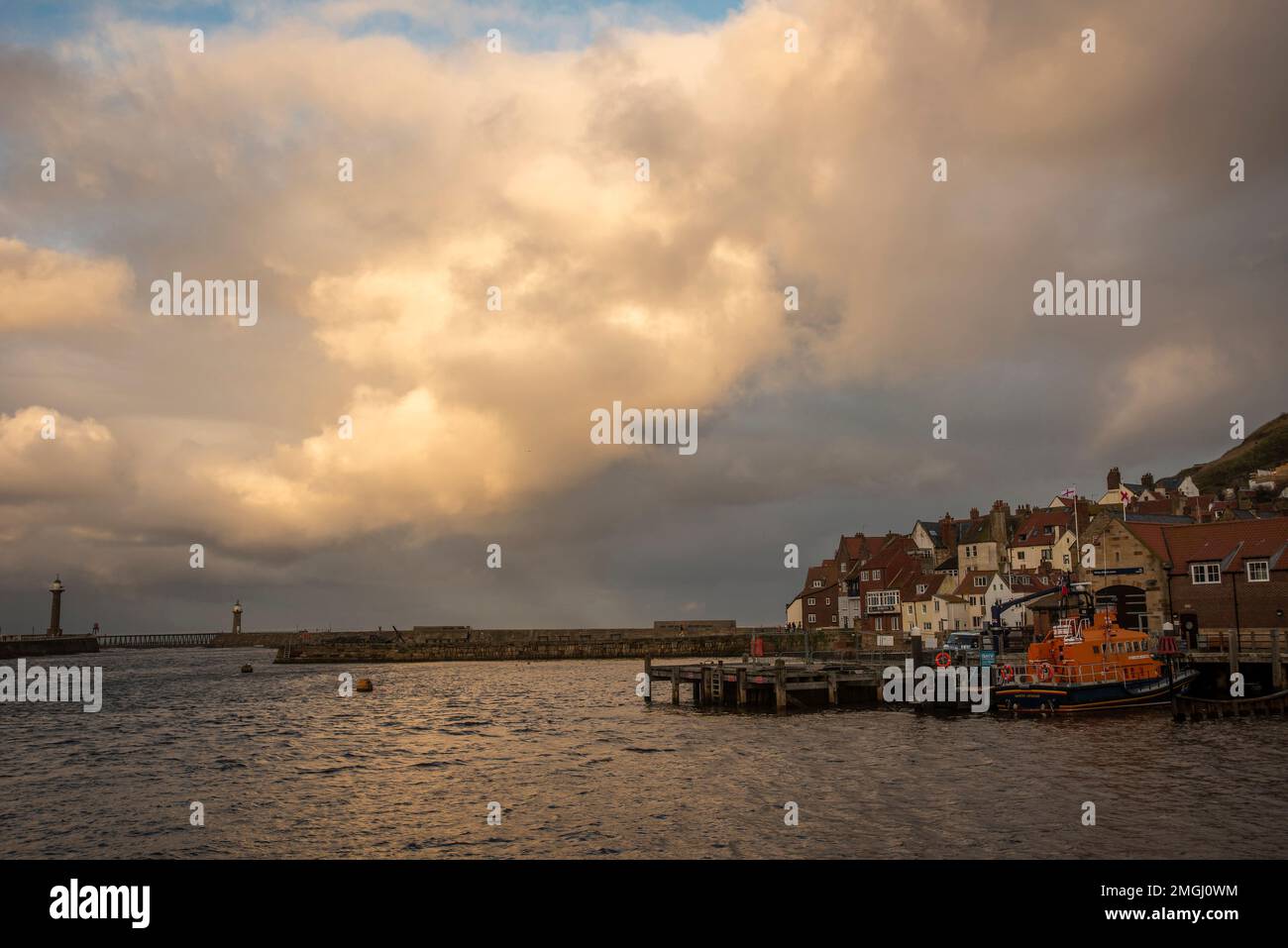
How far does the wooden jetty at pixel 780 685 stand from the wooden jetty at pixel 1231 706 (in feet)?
61.1

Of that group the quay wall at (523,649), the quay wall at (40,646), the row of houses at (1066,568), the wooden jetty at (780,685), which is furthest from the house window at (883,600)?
the quay wall at (40,646)

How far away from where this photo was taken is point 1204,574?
6725cm

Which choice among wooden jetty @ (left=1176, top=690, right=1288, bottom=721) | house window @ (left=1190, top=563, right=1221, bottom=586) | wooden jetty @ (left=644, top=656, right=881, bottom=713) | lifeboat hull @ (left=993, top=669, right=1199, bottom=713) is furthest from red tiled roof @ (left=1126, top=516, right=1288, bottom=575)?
wooden jetty @ (left=644, top=656, right=881, bottom=713)

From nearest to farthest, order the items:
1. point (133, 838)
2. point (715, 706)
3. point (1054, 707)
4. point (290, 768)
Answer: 1. point (133, 838)
2. point (290, 768)
3. point (1054, 707)
4. point (715, 706)

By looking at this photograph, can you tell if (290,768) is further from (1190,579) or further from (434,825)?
(1190,579)

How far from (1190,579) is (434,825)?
60753 mm

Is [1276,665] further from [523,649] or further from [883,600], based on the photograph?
[523,649]

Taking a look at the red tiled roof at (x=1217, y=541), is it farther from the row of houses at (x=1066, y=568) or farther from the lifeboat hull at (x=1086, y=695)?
the lifeboat hull at (x=1086, y=695)

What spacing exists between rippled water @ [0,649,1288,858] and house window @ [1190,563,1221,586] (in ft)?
63.0

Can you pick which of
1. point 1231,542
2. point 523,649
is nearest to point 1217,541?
point 1231,542

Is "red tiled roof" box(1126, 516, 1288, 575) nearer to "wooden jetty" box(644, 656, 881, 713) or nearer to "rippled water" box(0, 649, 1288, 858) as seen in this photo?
"rippled water" box(0, 649, 1288, 858)
